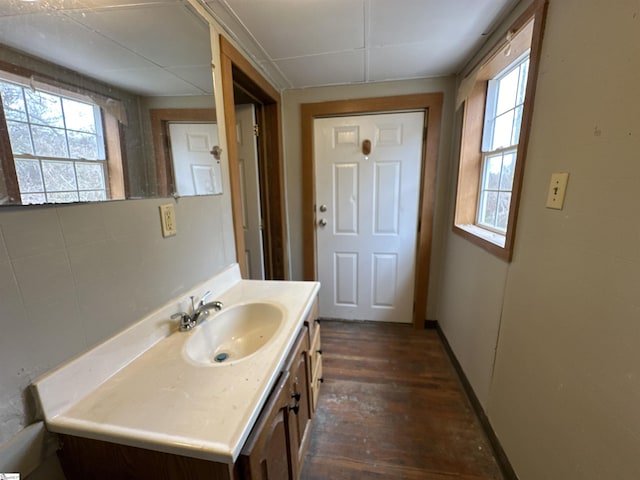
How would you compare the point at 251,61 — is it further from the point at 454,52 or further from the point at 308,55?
the point at 454,52

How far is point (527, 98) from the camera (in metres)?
1.11

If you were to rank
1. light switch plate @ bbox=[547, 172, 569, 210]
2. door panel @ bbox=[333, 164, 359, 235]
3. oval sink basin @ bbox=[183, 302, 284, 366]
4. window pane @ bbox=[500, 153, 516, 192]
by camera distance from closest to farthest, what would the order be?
light switch plate @ bbox=[547, 172, 569, 210] → oval sink basin @ bbox=[183, 302, 284, 366] → window pane @ bbox=[500, 153, 516, 192] → door panel @ bbox=[333, 164, 359, 235]

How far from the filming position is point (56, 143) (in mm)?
637

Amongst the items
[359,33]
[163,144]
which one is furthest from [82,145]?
[359,33]

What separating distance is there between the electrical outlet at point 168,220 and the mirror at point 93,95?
6 cm

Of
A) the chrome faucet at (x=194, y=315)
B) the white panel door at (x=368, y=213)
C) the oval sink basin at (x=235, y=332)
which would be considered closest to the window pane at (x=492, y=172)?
the white panel door at (x=368, y=213)

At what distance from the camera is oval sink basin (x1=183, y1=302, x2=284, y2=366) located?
1007mm

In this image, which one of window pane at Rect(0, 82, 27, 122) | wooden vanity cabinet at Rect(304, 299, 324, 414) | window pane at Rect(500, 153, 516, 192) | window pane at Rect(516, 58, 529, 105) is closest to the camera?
window pane at Rect(0, 82, 27, 122)

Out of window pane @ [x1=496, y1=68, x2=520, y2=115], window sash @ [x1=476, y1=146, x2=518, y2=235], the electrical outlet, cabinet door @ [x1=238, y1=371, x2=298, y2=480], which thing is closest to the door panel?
window sash @ [x1=476, y1=146, x2=518, y2=235]

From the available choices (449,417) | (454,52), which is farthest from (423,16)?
(449,417)

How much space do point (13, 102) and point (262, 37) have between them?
1.23 metres

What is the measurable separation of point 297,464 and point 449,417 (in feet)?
3.12

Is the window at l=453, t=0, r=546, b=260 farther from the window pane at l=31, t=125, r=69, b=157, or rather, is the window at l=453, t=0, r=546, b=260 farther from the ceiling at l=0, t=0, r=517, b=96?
the window pane at l=31, t=125, r=69, b=157

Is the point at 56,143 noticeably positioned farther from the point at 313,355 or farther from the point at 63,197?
the point at 313,355
